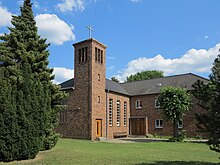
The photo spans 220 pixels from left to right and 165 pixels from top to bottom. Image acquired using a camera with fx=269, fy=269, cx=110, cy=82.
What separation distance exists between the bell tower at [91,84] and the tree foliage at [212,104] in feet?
64.7

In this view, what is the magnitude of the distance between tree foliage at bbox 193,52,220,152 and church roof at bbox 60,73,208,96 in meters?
22.6

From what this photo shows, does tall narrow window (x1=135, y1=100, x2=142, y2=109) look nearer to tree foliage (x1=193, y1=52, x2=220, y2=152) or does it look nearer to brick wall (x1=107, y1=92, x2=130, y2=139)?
brick wall (x1=107, y1=92, x2=130, y2=139)

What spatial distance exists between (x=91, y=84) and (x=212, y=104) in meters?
20.2

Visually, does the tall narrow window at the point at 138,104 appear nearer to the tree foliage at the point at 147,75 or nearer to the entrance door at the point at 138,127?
the entrance door at the point at 138,127

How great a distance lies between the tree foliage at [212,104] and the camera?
1022 centimetres

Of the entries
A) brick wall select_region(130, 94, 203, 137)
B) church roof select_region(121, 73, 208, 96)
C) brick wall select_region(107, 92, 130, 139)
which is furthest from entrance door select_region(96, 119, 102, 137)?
church roof select_region(121, 73, 208, 96)

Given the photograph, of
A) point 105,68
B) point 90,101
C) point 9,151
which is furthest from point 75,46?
point 9,151

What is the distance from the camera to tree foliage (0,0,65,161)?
12766mm

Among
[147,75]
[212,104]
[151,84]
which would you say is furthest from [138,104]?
[147,75]

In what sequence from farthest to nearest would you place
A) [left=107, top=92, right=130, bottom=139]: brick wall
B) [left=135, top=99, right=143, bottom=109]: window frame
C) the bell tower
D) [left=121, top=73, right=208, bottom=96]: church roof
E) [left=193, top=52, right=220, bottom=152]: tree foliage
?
[left=135, top=99, right=143, bottom=109]: window frame < [left=121, top=73, right=208, bottom=96]: church roof < [left=107, top=92, right=130, bottom=139]: brick wall < the bell tower < [left=193, top=52, right=220, bottom=152]: tree foliage

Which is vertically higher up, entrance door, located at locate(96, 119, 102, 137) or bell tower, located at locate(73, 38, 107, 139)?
bell tower, located at locate(73, 38, 107, 139)

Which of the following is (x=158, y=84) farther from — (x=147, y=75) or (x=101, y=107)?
(x=147, y=75)

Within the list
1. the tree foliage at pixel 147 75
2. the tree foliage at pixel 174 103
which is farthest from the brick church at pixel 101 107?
the tree foliage at pixel 147 75

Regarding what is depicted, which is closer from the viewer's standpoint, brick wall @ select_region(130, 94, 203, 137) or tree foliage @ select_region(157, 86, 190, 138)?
tree foliage @ select_region(157, 86, 190, 138)
